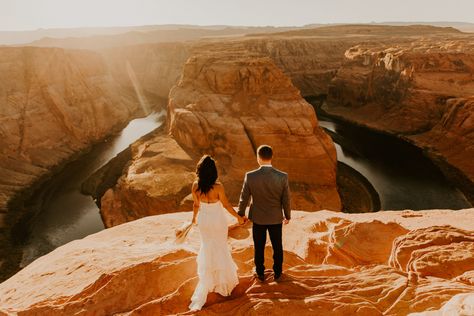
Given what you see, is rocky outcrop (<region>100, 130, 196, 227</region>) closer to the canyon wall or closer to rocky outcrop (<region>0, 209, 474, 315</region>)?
the canyon wall

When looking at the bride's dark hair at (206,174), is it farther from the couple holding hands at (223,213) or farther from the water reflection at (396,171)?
the water reflection at (396,171)

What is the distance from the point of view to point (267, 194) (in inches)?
222

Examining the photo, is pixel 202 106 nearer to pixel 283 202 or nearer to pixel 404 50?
pixel 283 202

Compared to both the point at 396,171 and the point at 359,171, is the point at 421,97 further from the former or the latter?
the point at 359,171

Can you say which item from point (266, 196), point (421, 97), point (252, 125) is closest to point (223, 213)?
point (266, 196)

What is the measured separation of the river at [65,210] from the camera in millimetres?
25953

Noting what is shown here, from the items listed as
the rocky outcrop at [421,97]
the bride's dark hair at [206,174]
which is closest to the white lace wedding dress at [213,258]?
the bride's dark hair at [206,174]

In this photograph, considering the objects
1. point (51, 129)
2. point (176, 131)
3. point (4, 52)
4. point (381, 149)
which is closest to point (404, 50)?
point (381, 149)

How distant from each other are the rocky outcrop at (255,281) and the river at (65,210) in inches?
641

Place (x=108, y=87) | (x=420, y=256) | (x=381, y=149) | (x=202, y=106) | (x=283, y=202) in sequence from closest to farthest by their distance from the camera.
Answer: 1. (x=283, y=202)
2. (x=420, y=256)
3. (x=202, y=106)
4. (x=381, y=149)
5. (x=108, y=87)

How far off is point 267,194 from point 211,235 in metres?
1.08

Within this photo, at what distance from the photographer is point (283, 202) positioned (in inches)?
227

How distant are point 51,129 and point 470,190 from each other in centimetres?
4532

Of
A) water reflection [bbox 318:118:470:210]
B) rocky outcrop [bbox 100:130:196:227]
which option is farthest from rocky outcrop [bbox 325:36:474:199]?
rocky outcrop [bbox 100:130:196:227]
